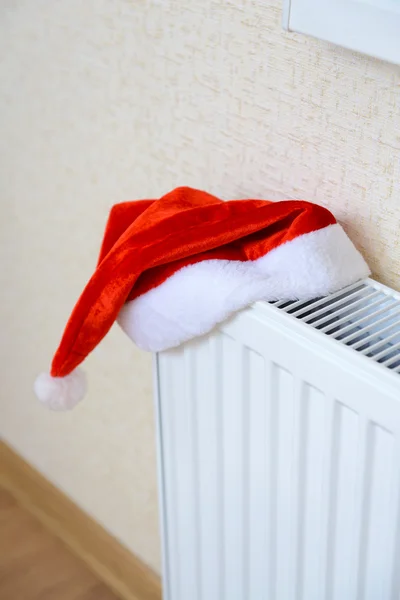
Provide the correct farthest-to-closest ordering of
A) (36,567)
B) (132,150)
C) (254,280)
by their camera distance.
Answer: (36,567) < (132,150) < (254,280)

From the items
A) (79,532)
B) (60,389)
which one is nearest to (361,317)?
(60,389)

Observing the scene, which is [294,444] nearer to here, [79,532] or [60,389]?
[60,389]

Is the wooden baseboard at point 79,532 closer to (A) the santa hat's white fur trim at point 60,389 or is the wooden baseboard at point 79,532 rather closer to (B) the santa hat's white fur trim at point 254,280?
(A) the santa hat's white fur trim at point 60,389

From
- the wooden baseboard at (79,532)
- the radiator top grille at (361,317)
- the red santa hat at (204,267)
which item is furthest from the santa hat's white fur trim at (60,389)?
the wooden baseboard at (79,532)

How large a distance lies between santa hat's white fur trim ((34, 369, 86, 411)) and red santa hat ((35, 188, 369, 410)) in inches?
2.2

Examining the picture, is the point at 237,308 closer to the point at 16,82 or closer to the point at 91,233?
the point at 91,233

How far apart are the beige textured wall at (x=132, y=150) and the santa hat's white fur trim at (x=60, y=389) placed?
0.80 ft

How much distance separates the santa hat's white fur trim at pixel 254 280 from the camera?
0.70 meters

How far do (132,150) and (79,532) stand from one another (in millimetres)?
762

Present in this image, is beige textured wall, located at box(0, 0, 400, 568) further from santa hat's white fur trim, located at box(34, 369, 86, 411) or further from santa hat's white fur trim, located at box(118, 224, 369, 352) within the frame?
santa hat's white fur trim, located at box(34, 369, 86, 411)

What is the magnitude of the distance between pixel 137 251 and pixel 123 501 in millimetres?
700

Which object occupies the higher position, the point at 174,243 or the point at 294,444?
the point at 174,243

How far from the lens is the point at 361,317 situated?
707mm

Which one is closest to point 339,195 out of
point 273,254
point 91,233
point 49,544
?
point 273,254
